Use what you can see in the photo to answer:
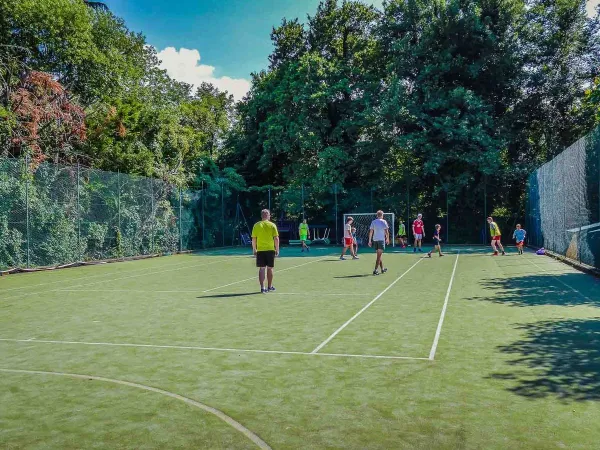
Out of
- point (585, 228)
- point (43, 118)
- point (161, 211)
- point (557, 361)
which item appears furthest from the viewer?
point (161, 211)

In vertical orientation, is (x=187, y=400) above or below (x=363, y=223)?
below

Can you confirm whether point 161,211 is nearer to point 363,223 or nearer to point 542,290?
point 363,223

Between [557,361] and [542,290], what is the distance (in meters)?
6.76

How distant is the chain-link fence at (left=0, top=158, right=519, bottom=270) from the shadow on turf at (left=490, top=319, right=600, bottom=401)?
17.3 m

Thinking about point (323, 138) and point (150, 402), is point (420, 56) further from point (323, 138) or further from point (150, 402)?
point (150, 402)

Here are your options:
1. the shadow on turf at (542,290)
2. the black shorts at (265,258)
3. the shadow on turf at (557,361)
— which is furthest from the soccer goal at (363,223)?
the shadow on turf at (557,361)

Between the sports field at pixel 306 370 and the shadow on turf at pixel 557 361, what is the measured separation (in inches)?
1.0

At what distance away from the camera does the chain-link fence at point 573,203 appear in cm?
1619

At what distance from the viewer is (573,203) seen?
19.2m

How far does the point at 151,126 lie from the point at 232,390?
28398 mm

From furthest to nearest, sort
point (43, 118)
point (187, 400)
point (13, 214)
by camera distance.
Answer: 1. point (43, 118)
2. point (13, 214)
3. point (187, 400)

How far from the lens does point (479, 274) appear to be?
650 inches

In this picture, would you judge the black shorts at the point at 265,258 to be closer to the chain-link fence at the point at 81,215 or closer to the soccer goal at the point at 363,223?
the chain-link fence at the point at 81,215

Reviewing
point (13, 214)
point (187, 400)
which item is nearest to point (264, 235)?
point (187, 400)
